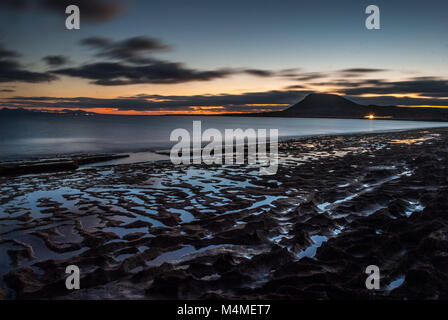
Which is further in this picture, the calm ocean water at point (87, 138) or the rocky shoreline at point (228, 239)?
the calm ocean water at point (87, 138)

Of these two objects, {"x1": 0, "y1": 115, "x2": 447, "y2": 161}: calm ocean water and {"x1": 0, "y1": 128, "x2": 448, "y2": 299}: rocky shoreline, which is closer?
{"x1": 0, "y1": 128, "x2": 448, "y2": 299}: rocky shoreline

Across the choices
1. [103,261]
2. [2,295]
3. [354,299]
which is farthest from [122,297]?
[354,299]

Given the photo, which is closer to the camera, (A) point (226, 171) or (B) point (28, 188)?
(B) point (28, 188)

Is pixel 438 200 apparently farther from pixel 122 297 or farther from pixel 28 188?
pixel 28 188

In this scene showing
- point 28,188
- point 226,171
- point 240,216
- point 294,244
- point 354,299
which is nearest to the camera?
point 354,299

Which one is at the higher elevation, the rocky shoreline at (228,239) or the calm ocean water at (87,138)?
the calm ocean water at (87,138)

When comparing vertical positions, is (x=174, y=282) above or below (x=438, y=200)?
below

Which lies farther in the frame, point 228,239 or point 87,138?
point 87,138

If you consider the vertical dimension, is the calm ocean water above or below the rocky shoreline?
above
